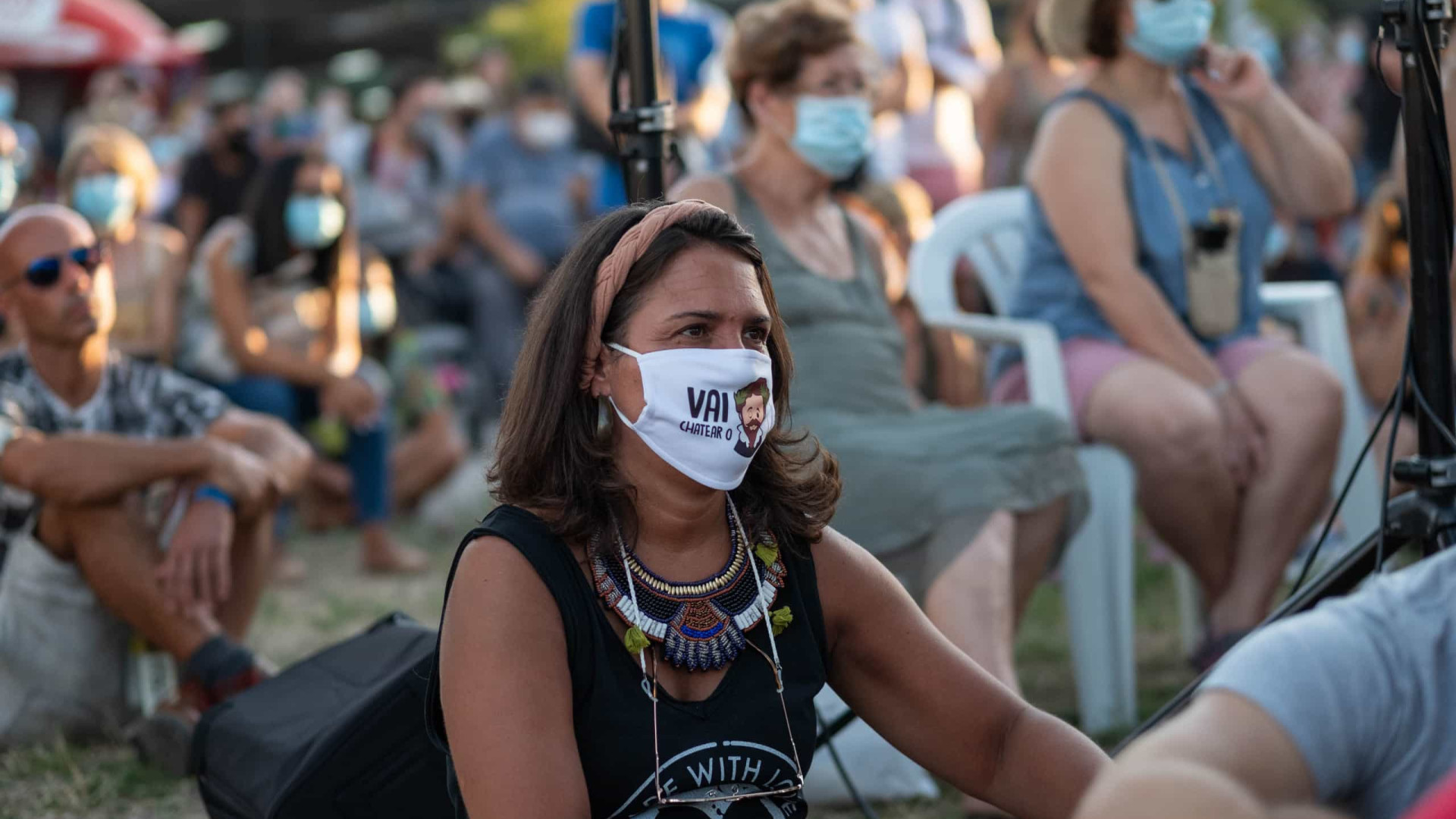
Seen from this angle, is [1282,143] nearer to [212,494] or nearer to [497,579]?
[212,494]

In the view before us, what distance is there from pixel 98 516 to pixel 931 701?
8.07ft

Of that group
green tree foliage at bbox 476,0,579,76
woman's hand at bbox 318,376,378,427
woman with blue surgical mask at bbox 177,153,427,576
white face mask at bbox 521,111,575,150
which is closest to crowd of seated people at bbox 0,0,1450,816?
woman with blue surgical mask at bbox 177,153,427,576

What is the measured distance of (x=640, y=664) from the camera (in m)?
2.00

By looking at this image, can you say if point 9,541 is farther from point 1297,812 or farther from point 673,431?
point 1297,812

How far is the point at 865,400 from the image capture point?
377 cm

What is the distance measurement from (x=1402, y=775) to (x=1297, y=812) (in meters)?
0.36

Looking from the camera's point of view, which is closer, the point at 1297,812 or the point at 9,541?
the point at 1297,812

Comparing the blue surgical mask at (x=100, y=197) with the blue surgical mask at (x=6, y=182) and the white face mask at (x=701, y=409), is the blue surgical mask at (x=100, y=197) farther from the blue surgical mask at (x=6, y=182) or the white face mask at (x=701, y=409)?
the white face mask at (x=701, y=409)

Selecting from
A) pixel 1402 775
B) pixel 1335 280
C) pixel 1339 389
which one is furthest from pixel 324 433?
pixel 1402 775

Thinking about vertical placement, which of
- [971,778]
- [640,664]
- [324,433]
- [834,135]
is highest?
[834,135]

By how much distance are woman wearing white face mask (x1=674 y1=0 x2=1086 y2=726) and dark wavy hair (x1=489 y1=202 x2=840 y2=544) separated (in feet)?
4.35

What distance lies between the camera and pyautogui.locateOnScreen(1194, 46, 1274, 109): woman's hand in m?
4.18

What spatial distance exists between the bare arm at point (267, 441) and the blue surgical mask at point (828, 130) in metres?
1.54

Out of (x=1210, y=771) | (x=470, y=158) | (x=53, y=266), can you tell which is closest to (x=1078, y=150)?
(x=53, y=266)
